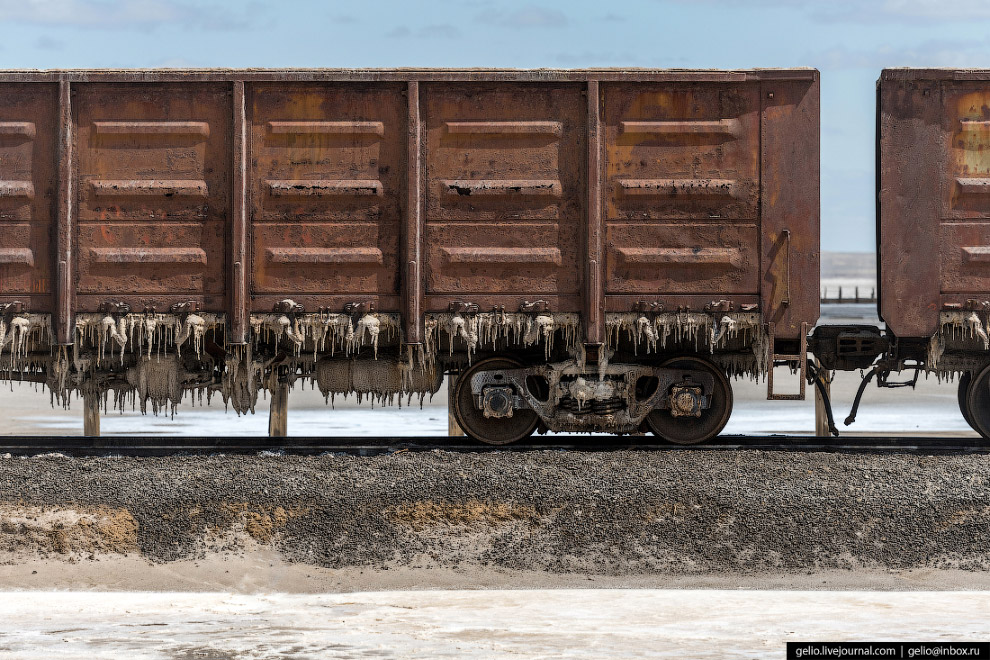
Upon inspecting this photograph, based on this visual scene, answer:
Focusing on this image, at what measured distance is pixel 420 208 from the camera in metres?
9.73

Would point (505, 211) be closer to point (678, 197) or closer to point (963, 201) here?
point (678, 197)

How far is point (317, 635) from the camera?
6160 millimetres

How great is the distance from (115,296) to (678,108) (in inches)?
211

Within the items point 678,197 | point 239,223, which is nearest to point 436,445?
point 239,223

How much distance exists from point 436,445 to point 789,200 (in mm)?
3918

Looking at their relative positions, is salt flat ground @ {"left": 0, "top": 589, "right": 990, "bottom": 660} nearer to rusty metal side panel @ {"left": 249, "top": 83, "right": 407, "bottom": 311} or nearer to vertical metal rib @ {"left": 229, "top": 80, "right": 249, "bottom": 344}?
vertical metal rib @ {"left": 229, "top": 80, "right": 249, "bottom": 344}

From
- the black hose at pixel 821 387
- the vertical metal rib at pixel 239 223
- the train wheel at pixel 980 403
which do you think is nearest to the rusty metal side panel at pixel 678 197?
the black hose at pixel 821 387

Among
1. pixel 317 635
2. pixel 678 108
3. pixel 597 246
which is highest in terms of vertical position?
pixel 678 108

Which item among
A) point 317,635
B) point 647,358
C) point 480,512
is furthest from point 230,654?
point 647,358

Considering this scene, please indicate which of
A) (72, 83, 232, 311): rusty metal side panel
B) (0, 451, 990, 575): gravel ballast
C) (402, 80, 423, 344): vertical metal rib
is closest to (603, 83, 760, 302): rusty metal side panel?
(402, 80, 423, 344): vertical metal rib

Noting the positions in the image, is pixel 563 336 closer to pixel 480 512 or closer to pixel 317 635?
pixel 480 512

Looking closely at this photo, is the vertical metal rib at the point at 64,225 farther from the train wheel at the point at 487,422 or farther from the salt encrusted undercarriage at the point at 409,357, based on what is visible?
the train wheel at the point at 487,422

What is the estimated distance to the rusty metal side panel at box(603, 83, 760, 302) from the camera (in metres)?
9.79

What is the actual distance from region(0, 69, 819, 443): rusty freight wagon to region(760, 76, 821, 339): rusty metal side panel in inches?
0.8
